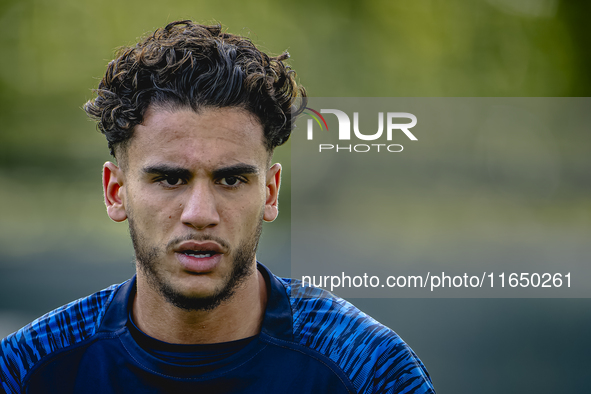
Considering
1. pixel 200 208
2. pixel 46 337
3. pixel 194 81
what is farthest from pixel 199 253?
pixel 46 337

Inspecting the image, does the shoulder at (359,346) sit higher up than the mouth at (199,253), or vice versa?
the mouth at (199,253)

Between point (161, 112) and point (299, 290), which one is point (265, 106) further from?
point (299, 290)

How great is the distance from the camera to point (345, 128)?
4004 mm

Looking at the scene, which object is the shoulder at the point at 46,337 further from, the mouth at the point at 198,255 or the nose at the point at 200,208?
the nose at the point at 200,208

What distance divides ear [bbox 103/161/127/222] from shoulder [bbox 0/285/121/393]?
339mm

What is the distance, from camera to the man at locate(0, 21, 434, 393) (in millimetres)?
1574

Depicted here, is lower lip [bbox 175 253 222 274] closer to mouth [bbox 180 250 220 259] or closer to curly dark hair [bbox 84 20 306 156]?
mouth [bbox 180 250 220 259]

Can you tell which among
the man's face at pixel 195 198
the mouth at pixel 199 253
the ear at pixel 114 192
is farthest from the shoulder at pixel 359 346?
the ear at pixel 114 192

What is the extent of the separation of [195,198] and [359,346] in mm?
701

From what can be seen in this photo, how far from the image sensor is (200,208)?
4.99 feet

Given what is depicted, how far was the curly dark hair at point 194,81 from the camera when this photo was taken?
5.36ft

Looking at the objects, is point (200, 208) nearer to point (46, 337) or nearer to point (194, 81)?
point (194, 81)

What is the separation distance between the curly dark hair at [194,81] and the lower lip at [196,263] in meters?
0.41

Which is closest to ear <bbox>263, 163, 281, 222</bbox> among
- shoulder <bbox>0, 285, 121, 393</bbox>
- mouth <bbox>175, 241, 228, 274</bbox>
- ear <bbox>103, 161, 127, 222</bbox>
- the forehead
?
the forehead
